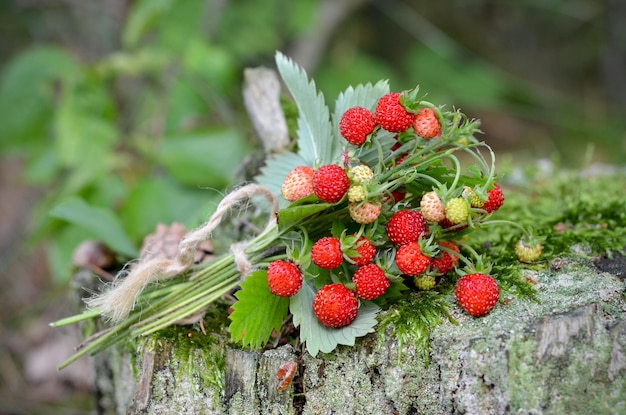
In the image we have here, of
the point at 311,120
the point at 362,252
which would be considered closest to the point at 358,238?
the point at 362,252

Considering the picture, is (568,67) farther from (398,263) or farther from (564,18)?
(398,263)

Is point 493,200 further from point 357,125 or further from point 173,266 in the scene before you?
point 173,266

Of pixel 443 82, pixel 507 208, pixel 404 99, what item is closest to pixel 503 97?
pixel 443 82

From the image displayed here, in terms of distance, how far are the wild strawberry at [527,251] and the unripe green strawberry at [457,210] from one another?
12.8 inches

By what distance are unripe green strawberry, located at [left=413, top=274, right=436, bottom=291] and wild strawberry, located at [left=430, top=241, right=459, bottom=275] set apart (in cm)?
2

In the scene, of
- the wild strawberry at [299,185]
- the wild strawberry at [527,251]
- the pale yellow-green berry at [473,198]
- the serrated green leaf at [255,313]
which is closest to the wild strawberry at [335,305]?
the serrated green leaf at [255,313]

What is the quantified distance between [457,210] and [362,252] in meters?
0.22

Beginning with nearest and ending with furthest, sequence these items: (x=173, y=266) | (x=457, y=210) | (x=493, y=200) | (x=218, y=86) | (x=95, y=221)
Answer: (x=457, y=210) → (x=493, y=200) → (x=173, y=266) → (x=95, y=221) → (x=218, y=86)

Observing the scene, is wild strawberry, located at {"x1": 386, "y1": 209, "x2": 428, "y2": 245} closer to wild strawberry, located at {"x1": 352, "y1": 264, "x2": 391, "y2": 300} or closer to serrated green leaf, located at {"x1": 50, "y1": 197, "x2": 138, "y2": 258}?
wild strawberry, located at {"x1": 352, "y1": 264, "x2": 391, "y2": 300}

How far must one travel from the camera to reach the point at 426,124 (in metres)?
1.30

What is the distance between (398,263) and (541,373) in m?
0.35

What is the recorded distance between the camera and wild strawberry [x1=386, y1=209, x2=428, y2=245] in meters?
1.28

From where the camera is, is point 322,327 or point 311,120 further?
point 311,120

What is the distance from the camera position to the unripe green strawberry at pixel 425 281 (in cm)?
138
